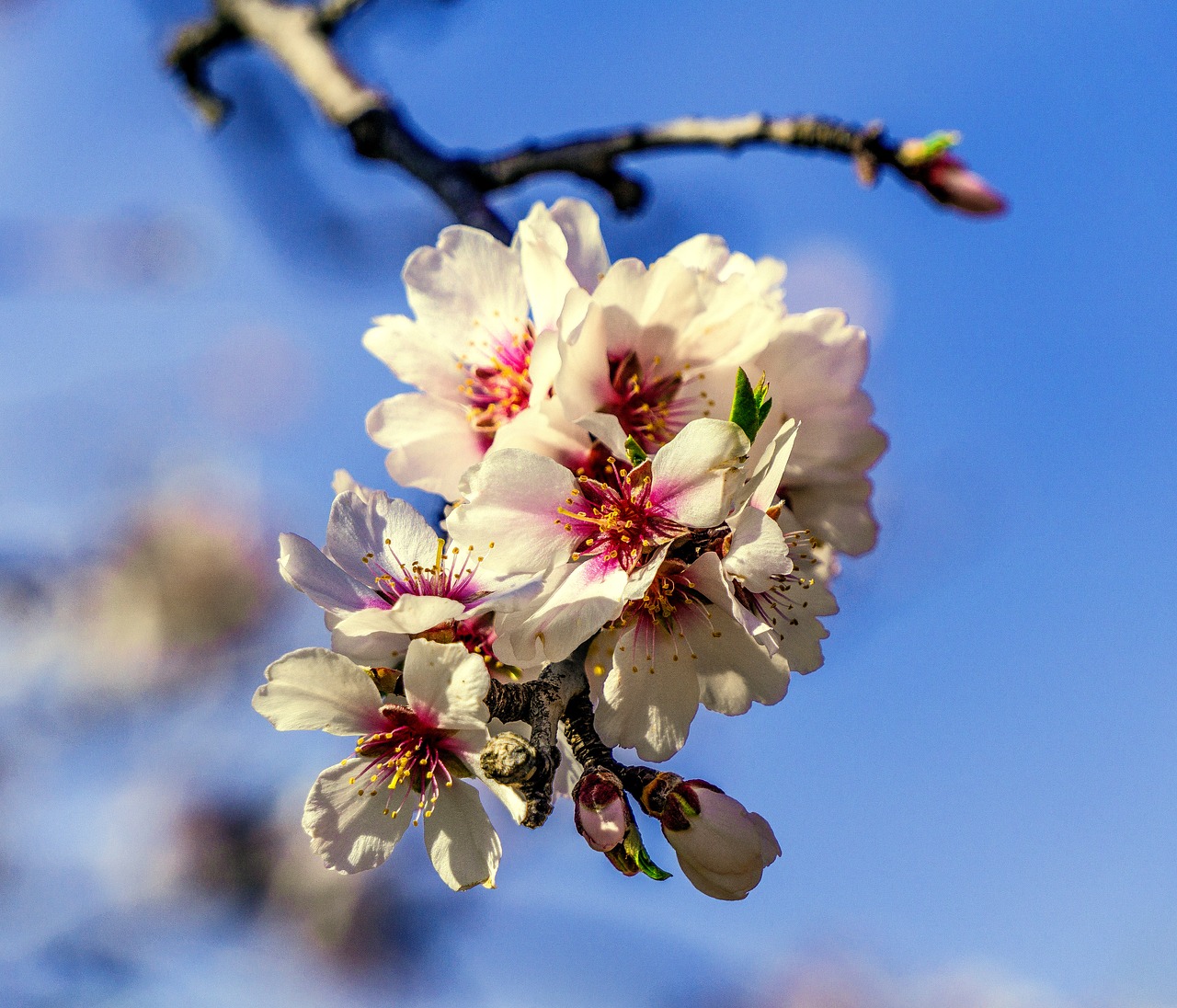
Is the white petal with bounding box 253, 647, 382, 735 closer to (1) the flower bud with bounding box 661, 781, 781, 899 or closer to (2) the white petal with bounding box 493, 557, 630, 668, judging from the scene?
(2) the white petal with bounding box 493, 557, 630, 668

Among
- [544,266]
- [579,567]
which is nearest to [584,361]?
[544,266]

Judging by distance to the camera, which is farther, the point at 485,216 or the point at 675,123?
the point at 675,123

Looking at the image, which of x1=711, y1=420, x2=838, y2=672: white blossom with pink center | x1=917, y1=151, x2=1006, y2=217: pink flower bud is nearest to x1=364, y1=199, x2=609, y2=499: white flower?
x1=711, y1=420, x2=838, y2=672: white blossom with pink center

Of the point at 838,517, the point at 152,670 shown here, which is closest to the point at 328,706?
the point at 838,517

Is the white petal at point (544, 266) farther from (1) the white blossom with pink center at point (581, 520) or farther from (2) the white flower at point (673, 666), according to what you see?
(2) the white flower at point (673, 666)

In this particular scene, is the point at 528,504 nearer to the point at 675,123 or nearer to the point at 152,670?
the point at 675,123

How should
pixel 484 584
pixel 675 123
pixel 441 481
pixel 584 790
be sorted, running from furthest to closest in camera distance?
pixel 675 123 → pixel 441 481 → pixel 484 584 → pixel 584 790

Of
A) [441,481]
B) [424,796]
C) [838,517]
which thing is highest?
[838,517]

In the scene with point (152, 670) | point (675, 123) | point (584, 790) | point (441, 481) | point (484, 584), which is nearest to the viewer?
point (584, 790)
